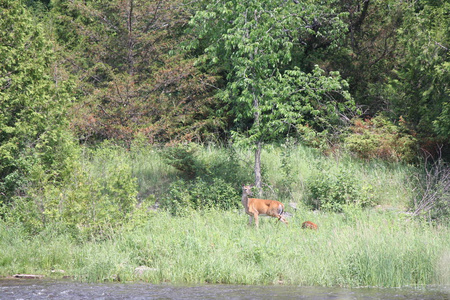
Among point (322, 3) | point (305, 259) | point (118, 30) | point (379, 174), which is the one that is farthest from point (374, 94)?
point (305, 259)

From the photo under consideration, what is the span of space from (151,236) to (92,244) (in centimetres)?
115

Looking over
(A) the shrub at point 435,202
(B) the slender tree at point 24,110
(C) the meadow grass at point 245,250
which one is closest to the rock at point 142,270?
(C) the meadow grass at point 245,250

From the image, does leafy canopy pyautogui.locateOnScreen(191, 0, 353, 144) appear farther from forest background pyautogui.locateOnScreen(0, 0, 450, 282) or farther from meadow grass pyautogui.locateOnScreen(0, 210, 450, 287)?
meadow grass pyautogui.locateOnScreen(0, 210, 450, 287)

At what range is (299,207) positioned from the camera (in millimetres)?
14188

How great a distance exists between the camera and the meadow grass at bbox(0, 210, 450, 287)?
921 centimetres

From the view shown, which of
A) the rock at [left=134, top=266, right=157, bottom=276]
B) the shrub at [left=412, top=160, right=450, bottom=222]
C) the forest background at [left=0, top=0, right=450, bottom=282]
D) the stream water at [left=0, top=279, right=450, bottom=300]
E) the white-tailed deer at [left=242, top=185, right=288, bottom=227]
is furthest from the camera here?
the forest background at [left=0, top=0, right=450, bottom=282]

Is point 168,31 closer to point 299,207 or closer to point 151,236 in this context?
point 299,207

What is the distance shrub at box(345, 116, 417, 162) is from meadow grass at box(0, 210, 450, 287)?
4.90 metres

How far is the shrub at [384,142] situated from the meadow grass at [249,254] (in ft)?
16.1

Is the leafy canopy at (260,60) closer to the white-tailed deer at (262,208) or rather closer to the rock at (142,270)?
the white-tailed deer at (262,208)

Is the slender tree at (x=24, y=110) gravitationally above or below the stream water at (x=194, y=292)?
above

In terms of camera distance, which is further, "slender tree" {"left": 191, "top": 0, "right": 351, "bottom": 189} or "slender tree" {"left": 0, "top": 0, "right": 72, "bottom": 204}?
"slender tree" {"left": 191, "top": 0, "right": 351, "bottom": 189}

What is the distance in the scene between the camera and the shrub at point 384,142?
16.5m

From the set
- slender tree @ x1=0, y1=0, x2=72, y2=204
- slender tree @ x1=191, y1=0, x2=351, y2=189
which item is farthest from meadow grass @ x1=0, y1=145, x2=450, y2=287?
slender tree @ x1=191, y1=0, x2=351, y2=189
